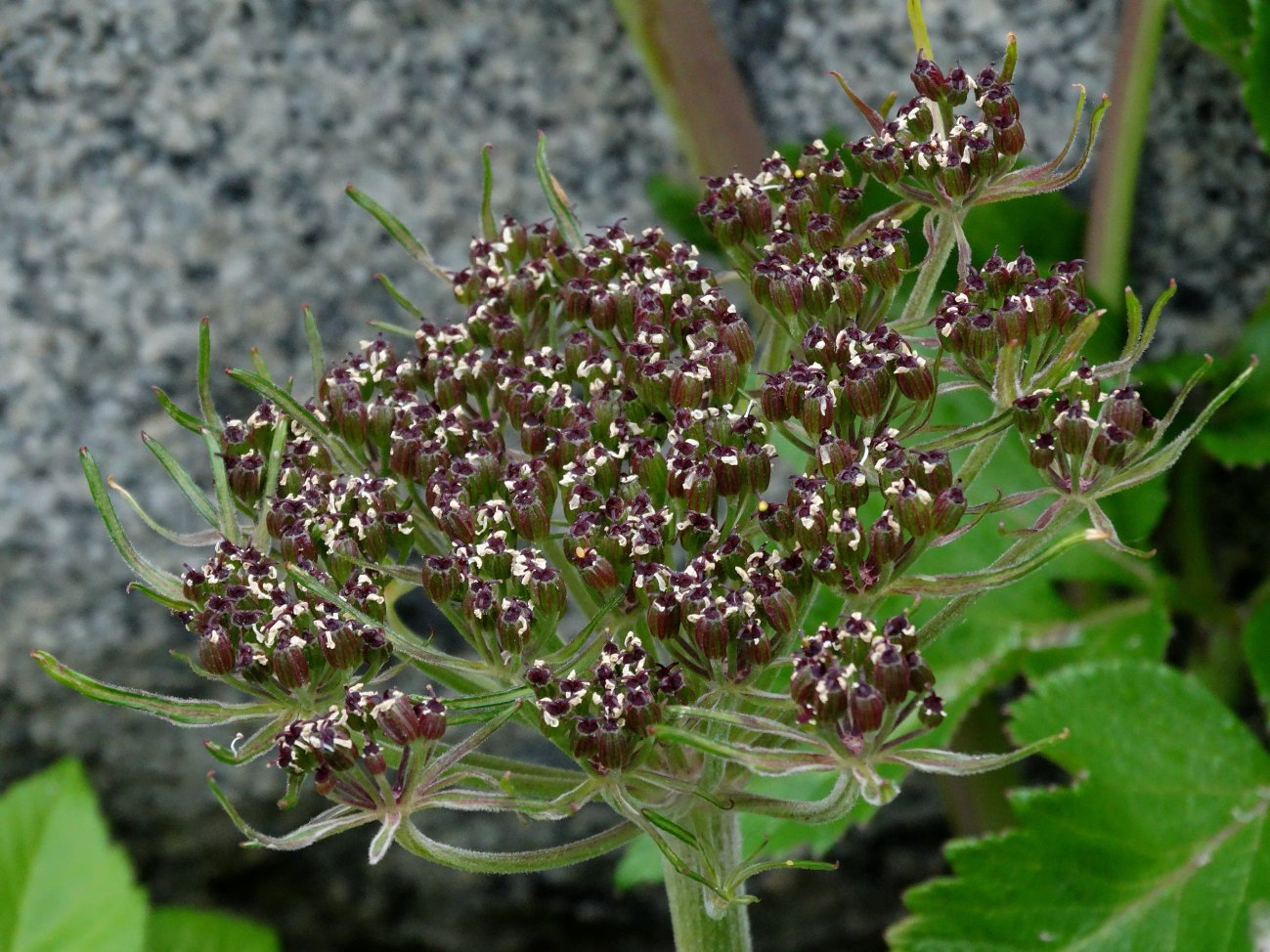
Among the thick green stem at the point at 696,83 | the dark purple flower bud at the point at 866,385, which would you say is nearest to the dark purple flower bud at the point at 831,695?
the dark purple flower bud at the point at 866,385

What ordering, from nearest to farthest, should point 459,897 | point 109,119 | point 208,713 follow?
point 208,713
point 109,119
point 459,897

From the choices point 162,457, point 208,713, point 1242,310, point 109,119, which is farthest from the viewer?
point 1242,310

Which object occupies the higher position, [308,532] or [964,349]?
[964,349]

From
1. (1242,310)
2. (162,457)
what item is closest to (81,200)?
(162,457)

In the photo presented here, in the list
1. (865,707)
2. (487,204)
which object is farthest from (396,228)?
(865,707)

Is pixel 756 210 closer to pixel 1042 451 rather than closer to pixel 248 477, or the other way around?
pixel 1042 451

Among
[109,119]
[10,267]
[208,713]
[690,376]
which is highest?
[109,119]

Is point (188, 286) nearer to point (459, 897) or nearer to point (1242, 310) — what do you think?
point (459, 897)
